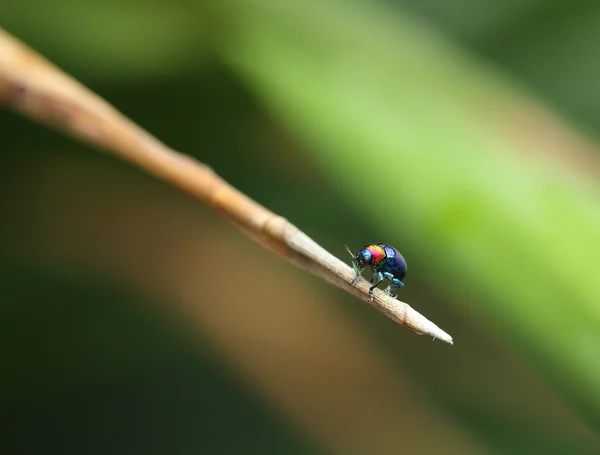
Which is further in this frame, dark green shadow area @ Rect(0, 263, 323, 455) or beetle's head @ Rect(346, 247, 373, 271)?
dark green shadow area @ Rect(0, 263, 323, 455)

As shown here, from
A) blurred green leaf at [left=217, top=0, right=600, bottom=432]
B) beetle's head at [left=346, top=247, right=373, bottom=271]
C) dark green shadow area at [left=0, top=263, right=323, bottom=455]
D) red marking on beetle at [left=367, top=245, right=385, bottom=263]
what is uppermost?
blurred green leaf at [left=217, top=0, right=600, bottom=432]

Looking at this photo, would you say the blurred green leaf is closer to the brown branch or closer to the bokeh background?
the bokeh background

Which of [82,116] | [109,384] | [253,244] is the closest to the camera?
[82,116]

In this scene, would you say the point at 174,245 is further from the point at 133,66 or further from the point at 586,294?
the point at 586,294

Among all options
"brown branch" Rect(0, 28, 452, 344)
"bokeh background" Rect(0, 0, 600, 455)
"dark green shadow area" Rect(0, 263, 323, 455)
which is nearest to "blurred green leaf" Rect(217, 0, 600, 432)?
"bokeh background" Rect(0, 0, 600, 455)

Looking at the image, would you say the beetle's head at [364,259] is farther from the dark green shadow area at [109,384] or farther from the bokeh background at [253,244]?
the dark green shadow area at [109,384]

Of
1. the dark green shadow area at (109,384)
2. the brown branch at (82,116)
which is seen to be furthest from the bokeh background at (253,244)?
the brown branch at (82,116)

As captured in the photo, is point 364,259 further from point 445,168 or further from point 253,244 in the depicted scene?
point 253,244

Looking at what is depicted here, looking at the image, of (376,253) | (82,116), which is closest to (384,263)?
(376,253)

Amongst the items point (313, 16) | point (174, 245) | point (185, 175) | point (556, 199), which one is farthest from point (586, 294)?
point (174, 245)
